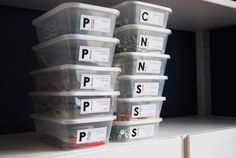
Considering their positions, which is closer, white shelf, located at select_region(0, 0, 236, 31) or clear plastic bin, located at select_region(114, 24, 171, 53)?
clear plastic bin, located at select_region(114, 24, 171, 53)

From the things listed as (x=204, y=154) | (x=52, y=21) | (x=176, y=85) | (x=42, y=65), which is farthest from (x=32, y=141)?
(x=176, y=85)

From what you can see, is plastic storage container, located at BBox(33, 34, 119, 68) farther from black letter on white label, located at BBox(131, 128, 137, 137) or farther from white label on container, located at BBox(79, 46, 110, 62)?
black letter on white label, located at BBox(131, 128, 137, 137)

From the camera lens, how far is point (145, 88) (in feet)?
2.68

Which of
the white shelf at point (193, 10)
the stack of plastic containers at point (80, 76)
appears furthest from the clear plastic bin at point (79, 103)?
the white shelf at point (193, 10)

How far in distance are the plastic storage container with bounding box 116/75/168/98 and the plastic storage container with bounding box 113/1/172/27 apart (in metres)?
0.14

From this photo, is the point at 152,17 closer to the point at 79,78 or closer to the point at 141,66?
the point at 141,66

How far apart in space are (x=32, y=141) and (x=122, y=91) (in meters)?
0.27

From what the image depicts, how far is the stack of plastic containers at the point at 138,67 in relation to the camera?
79 centimetres

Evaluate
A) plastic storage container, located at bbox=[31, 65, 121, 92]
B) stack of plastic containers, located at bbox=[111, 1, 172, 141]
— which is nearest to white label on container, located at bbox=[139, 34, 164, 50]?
stack of plastic containers, located at bbox=[111, 1, 172, 141]

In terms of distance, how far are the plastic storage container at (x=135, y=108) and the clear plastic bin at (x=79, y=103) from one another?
0.10ft

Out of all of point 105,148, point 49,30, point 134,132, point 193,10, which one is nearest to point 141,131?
point 134,132

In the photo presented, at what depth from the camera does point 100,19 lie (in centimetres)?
72

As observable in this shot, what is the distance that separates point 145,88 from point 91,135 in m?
0.20

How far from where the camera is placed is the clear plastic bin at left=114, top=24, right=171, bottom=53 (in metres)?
0.80
